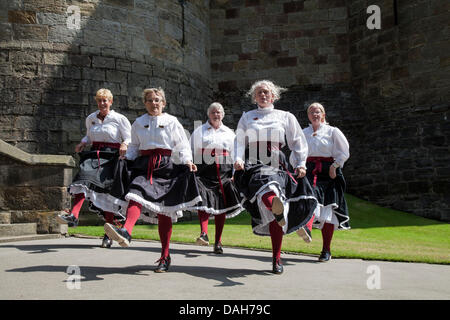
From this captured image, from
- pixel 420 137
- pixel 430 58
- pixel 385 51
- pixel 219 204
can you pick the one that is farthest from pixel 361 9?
pixel 219 204

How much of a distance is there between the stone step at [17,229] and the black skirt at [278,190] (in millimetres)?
4132

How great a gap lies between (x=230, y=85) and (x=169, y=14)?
3.16 metres

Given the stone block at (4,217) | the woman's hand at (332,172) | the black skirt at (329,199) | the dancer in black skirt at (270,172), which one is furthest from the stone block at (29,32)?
the woman's hand at (332,172)

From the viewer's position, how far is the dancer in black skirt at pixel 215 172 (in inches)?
267

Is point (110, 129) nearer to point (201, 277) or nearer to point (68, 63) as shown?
point (201, 277)

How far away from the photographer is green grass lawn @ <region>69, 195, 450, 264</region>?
6.46m

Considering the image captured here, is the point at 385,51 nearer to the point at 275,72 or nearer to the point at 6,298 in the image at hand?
the point at 275,72

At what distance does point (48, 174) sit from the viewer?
25.7 feet

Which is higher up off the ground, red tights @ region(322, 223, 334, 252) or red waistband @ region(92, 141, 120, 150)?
red waistband @ region(92, 141, 120, 150)

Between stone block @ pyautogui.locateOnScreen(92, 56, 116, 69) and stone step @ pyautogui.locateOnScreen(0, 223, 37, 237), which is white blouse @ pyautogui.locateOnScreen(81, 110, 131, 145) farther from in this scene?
stone block @ pyautogui.locateOnScreen(92, 56, 116, 69)

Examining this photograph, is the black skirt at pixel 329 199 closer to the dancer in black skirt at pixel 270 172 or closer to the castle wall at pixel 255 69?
the dancer in black skirt at pixel 270 172

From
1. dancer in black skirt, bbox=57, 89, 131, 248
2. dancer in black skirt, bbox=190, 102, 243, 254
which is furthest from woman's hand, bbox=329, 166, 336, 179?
Answer: dancer in black skirt, bbox=57, 89, 131, 248

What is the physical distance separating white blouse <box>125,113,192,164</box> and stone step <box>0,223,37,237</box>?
3418 millimetres

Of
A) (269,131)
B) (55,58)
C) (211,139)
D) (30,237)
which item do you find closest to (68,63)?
(55,58)
